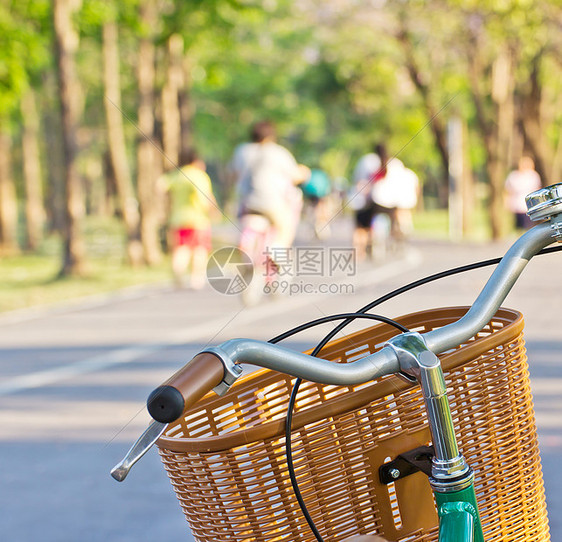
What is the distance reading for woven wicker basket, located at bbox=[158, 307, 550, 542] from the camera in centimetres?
174

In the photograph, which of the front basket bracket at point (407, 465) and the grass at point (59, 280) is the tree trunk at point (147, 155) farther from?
the front basket bracket at point (407, 465)

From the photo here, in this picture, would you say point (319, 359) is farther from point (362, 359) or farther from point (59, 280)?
point (59, 280)

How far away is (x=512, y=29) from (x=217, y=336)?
20459 mm

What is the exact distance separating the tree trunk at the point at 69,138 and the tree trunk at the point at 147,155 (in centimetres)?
273

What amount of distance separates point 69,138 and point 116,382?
9692mm

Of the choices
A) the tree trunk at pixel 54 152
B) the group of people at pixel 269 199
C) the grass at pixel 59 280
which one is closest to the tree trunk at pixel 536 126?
the grass at pixel 59 280

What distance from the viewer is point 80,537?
403 centimetres

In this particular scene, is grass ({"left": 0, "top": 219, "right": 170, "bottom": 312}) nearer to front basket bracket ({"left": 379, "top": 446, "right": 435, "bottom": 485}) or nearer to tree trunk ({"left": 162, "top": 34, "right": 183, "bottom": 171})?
tree trunk ({"left": 162, "top": 34, "right": 183, "bottom": 171})

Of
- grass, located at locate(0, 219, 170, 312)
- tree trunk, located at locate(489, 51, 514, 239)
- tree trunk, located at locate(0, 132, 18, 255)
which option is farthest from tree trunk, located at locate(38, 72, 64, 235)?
tree trunk, located at locate(489, 51, 514, 239)

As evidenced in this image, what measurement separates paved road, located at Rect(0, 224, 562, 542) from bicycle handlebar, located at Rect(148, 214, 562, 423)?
0.20 m

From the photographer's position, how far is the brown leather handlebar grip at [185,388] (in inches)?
56.0

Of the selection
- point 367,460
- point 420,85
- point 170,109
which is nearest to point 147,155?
point 170,109

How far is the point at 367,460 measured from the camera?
6.02 ft

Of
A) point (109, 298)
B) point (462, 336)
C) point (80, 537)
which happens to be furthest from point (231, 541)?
point (109, 298)
